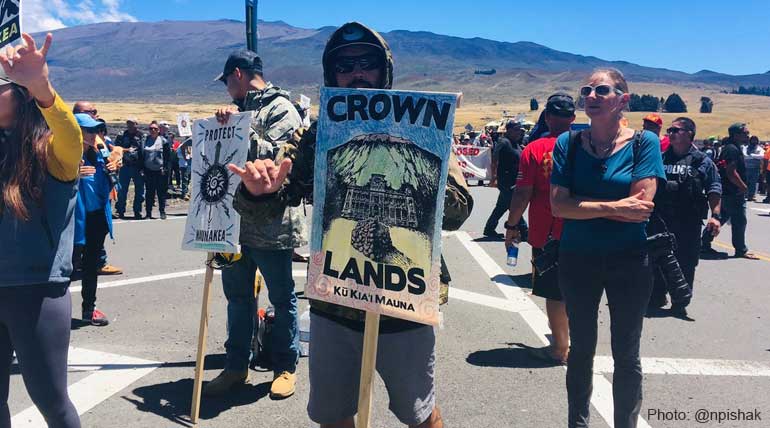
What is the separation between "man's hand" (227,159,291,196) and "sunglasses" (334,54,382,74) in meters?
0.49

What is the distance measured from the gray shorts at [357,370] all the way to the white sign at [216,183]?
4.81ft

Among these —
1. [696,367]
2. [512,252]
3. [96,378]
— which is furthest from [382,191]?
[696,367]

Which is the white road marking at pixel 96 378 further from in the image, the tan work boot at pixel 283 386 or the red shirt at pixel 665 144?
the red shirt at pixel 665 144

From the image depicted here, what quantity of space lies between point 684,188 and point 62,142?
5.98 metres

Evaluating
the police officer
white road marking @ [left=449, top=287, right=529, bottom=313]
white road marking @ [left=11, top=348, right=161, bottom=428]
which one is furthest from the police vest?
white road marking @ [left=11, top=348, right=161, bottom=428]

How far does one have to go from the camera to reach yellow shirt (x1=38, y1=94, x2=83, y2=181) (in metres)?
2.51

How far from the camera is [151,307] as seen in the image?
6395 mm

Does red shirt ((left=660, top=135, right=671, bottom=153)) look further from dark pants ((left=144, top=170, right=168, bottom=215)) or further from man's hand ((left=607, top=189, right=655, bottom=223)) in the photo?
dark pants ((left=144, top=170, right=168, bottom=215))

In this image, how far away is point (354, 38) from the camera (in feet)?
8.43

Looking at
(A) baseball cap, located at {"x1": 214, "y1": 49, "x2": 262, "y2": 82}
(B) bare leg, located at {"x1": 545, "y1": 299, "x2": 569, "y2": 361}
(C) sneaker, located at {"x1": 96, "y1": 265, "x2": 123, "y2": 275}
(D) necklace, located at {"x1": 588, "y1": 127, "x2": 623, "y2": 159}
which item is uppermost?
(A) baseball cap, located at {"x1": 214, "y1": 49, "x2": 262, "y2": 82}

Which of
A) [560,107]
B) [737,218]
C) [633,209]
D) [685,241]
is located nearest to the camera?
[633,209]

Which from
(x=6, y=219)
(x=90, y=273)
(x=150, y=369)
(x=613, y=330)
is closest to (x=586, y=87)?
(x=613, y=330)

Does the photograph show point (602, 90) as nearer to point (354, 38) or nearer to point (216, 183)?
point (354, 38)

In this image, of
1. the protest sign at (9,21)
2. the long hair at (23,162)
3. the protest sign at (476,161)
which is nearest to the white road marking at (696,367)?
the long hair at (23,162)
